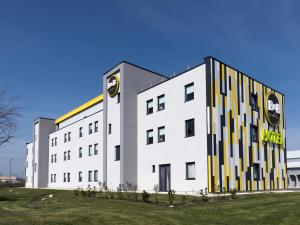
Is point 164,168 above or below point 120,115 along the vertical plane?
below

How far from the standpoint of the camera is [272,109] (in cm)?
3681

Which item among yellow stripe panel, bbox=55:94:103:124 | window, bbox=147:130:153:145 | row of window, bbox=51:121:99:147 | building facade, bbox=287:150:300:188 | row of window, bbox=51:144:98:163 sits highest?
yellow stripe panel, bbox=55:94:103:124

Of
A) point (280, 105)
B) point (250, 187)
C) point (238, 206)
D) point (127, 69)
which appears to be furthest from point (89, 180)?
point (238, 206)

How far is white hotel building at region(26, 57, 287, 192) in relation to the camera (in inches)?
1147

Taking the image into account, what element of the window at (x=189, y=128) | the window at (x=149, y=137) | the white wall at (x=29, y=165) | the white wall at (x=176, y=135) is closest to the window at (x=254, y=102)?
the white wall at (x=176, y=135)

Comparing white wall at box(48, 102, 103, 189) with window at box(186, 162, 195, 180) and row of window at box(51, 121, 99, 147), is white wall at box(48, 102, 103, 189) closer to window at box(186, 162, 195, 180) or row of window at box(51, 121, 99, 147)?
row of window at box(51, 121, 99, 147)

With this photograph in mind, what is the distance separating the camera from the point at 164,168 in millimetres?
33031

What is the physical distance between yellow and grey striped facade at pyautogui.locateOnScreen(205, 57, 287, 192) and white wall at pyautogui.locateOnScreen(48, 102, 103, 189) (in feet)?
60.1

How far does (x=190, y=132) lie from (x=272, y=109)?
38.1 ft

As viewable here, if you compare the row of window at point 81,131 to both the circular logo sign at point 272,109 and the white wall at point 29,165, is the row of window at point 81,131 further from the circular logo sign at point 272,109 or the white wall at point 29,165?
the circular logo sign at point 272,109

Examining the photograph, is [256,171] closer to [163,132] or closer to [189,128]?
[189,128]

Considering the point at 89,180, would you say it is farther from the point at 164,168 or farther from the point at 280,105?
the point at 280,105

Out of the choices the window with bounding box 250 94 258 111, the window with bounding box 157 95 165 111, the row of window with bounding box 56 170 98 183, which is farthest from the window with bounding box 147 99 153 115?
the row of window with bounding box 56 170 98 183

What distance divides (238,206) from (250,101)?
1773 cm
